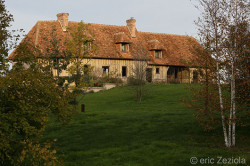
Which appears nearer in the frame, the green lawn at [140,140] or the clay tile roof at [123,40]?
the green lawn at [140,140]

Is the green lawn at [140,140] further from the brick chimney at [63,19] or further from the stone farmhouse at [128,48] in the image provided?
the brick chimney at [63,19]

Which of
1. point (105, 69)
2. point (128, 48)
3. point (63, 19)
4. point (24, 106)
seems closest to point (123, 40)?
point (128, 48)

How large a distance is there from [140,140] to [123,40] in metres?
28.0

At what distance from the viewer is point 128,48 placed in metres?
42.9

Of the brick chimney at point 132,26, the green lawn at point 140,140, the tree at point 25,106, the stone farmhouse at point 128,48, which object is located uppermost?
the brick chimney at point 132,26

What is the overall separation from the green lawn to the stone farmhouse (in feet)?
58.9

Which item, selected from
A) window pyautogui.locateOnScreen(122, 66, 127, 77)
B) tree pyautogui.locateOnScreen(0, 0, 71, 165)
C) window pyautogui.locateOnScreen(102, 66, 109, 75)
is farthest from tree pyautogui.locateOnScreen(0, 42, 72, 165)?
window pyautogui.locateOnScreen(122, 66, 127, 77)

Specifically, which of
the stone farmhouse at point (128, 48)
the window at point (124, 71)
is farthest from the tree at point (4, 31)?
the window at point (124, 71)

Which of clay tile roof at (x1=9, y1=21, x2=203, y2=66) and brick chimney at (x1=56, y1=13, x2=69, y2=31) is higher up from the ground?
brick chimney at (x1=56, y1=13, x2=69, y2=31)

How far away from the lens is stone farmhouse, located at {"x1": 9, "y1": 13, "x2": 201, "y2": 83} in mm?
39969

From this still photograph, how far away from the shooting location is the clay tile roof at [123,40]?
39953 mm

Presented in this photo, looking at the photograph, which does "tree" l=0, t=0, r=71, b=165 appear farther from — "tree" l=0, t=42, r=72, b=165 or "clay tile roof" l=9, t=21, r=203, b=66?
"clay tile roof" l=9, t=21, r=203, b=66

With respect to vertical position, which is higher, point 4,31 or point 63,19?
point 63,19

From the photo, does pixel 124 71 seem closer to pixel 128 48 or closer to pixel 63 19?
pixel 128 48
